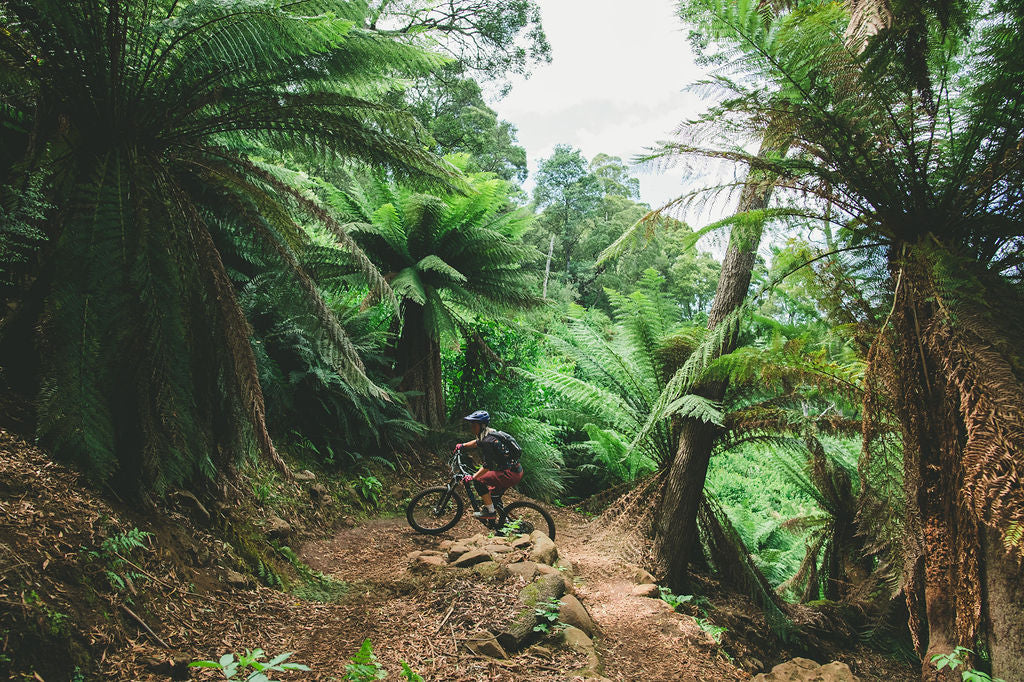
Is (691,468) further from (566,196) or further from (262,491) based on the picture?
(566,196)

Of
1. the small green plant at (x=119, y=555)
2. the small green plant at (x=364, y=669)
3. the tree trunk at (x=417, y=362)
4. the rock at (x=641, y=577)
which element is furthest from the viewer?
the tree trunk at (x=417, y=362)

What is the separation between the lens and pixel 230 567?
2385mm

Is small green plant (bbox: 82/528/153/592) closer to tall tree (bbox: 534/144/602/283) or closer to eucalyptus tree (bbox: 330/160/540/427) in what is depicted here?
eucalyptus tree (bbox: 330/160/540/427)

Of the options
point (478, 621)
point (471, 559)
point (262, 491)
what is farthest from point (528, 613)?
point (262, 491)

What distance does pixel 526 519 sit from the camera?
176 inches

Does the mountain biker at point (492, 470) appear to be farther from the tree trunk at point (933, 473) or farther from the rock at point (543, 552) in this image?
the tree trunk at point (933, 473)

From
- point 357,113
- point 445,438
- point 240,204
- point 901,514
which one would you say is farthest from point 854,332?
point 445,438

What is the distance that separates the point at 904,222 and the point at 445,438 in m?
4.32

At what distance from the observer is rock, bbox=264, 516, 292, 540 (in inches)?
116

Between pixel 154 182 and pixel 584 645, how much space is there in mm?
2585

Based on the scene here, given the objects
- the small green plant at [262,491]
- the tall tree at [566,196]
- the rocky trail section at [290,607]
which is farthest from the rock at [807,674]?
the tall tree at [566,196]

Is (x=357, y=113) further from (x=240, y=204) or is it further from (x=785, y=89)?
(x=785, y=89)

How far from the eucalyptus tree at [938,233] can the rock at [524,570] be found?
5.37ft

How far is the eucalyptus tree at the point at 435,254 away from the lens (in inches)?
184
